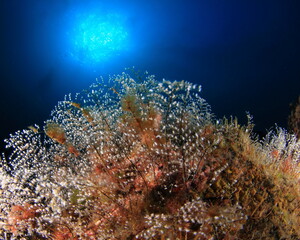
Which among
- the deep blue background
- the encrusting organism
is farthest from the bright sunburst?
the encrusting organism

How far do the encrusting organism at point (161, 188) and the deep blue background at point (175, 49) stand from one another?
167 feet

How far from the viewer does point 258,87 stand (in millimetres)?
56875

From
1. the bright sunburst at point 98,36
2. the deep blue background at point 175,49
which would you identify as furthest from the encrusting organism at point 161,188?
the bright sunburst at point 98,36

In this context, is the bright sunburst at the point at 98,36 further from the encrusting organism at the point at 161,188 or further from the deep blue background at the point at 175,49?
the encrusting organism at the point at 161,188

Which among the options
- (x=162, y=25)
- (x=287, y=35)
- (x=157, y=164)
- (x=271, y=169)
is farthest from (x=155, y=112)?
(x=287, y=35)

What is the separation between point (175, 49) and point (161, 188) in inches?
2547

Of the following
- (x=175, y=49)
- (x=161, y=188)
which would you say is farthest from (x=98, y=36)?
(x=161, y=188)

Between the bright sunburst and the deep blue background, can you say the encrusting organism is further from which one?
the bright sunburst

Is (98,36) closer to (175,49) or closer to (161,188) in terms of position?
(175,49)

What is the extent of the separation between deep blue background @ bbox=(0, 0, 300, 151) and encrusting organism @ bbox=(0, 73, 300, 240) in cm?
5084

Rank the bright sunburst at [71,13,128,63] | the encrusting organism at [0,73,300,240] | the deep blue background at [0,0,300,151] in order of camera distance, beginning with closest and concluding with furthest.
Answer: the encrusting organism at [0,73,300,240]
the bright sunburst at [71,13,128,63]
the deep blue background at [0,0,300,151]

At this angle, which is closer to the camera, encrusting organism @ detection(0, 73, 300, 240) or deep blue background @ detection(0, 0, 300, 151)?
encrusting organism @ detection(0, 73, 300, 240)

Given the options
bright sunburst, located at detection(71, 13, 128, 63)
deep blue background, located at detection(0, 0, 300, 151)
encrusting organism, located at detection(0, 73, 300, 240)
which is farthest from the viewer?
deep blue background, located at detection(0, 0, 300, 151)

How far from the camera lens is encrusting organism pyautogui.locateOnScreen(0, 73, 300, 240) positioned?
256cm
